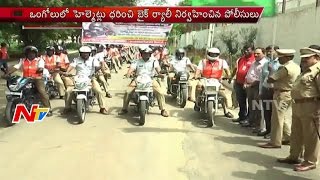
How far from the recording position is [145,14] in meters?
8.34

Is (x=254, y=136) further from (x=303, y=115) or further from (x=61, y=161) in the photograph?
(x=61, y=161)

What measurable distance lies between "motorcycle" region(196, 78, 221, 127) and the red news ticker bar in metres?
1.75

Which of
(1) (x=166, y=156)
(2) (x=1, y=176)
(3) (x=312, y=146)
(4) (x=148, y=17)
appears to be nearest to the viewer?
(2) (x=1, y=176)

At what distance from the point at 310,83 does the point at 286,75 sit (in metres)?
1.08

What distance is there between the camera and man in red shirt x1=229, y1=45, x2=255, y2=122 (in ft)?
31.7

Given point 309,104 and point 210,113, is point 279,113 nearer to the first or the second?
point 309,104

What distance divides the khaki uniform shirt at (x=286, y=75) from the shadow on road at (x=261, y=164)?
1.22m

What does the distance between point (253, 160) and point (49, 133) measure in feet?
12.8

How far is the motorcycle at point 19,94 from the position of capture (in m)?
9.22

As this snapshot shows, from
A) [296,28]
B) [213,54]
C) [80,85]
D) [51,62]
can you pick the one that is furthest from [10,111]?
[296,28]

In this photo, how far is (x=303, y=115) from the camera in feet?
21.0

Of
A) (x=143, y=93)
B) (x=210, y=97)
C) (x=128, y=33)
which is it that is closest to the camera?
(x=210, y=97)

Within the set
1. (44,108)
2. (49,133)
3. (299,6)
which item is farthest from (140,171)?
(299,6)

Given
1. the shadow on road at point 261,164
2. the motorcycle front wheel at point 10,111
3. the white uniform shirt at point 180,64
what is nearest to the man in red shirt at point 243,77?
the shadow on road at point 261,164
